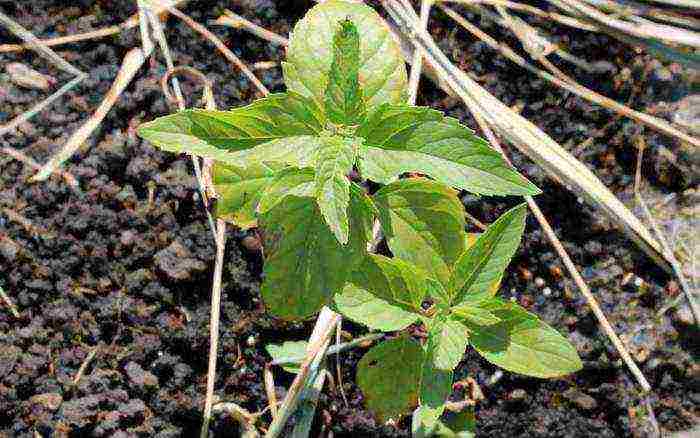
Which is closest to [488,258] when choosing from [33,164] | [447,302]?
[447,302]

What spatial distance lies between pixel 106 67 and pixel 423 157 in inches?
48.9

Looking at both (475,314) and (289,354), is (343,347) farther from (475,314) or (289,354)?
(475,314)

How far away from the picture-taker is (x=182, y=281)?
234 centimetres

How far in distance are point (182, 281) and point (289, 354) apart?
1.25ft

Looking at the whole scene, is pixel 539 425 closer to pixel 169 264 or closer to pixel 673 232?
pixel 673 232

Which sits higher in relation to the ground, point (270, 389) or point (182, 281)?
point (182, 281)

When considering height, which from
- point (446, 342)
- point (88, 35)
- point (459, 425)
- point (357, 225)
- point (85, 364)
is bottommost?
point (459, 425)

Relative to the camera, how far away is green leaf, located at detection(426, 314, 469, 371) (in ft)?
5.97

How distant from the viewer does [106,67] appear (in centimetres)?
252

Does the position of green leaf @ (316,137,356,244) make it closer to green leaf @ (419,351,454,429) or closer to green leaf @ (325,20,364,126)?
green leaf @ (325,20,364,126)

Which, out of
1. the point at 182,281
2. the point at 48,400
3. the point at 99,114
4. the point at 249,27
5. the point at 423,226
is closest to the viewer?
the point at 423,226

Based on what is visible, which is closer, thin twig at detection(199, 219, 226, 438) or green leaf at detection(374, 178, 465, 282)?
green leaf at detection(374, 178, 465, 282)

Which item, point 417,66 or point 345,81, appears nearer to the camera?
point 345,81

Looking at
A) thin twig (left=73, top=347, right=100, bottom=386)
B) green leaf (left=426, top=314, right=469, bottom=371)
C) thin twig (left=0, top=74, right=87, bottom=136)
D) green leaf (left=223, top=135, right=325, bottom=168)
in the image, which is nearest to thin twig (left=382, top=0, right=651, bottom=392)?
green leaf (left=426, top=314, right=469, bottom=371)
